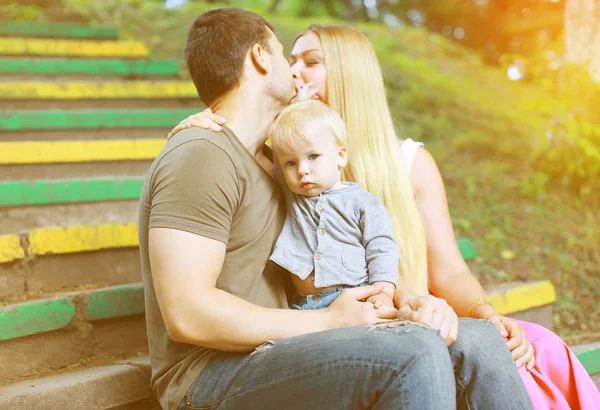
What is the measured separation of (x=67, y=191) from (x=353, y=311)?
1.83 m

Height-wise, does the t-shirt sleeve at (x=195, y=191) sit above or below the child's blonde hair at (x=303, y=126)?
below

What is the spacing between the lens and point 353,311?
190cm

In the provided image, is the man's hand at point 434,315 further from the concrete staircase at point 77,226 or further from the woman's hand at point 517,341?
the concrete staircase at point 77,226

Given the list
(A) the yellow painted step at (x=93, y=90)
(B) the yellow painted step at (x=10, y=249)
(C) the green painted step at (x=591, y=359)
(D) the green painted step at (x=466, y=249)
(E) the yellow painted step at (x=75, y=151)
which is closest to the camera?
(B) the yellow painted step at (x=10, y=249)

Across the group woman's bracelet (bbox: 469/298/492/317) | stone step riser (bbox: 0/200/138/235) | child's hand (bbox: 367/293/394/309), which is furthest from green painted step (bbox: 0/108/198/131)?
child's hand (bbox: 367/293/394/309)

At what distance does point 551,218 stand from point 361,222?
8.71 feet

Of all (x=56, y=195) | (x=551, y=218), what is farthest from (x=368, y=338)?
(x=551, y=218)

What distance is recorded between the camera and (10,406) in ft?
6.64

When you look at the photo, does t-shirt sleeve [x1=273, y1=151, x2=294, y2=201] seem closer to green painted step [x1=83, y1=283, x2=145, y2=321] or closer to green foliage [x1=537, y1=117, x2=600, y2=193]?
green painted step [x1=83, y1=283, x2=145, y2=321]

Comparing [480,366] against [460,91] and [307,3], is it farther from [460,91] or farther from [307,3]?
[307,3]

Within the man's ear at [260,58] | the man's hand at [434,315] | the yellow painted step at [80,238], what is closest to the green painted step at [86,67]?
the yellow painted step at [80,238]

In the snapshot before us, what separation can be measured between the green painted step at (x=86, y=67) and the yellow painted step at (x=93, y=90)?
39cm

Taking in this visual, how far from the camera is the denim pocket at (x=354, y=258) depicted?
2086mm

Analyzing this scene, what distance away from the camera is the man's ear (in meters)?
2.24
